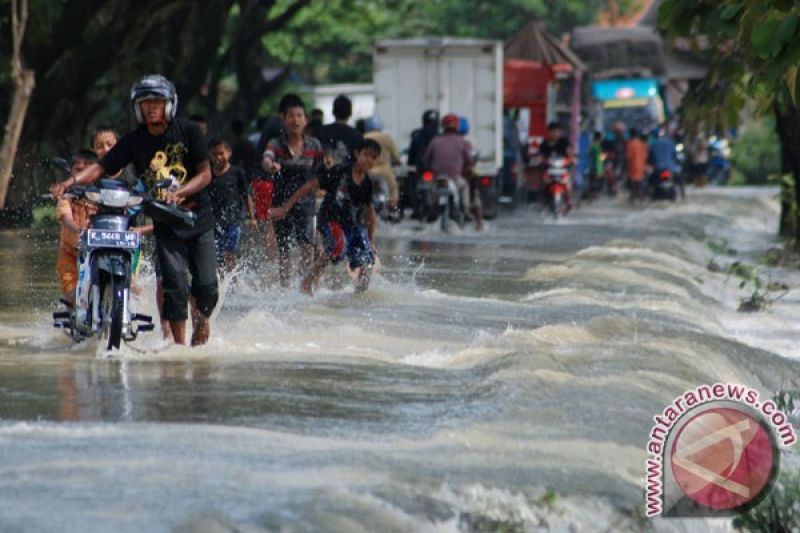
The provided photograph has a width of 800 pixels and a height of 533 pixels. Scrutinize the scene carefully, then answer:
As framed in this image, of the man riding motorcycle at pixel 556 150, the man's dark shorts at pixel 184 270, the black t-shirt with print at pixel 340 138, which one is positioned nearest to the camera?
the man's dark shorts at pixel 184 270

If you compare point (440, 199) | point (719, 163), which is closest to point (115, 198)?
point (440, 199)

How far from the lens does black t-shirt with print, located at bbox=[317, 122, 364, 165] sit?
53.2ft

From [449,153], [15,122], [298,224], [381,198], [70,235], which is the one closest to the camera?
[70,235]

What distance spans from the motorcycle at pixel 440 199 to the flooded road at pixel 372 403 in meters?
7.37

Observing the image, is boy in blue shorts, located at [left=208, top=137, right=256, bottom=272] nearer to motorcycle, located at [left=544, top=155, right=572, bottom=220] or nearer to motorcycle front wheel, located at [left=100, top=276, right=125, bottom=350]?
motorcycle front wheel, located at [left=100, top=276, right=125, bottom=350]

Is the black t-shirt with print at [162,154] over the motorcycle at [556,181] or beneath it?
over

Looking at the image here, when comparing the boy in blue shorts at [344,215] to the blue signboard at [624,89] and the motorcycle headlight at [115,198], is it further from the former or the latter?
the blue signboard at [624,89]

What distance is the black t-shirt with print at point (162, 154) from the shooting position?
10531 mm

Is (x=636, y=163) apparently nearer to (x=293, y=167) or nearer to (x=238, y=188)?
(x=293, y=167)

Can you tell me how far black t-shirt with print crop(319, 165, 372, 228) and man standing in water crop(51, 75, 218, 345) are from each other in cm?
389

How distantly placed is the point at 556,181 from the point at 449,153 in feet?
17.9

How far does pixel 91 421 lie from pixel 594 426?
89.7 inches

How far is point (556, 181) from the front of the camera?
3030cm

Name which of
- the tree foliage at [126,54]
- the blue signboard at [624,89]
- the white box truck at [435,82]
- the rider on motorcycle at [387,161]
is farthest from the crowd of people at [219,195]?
the blue signboard at [624,89]
